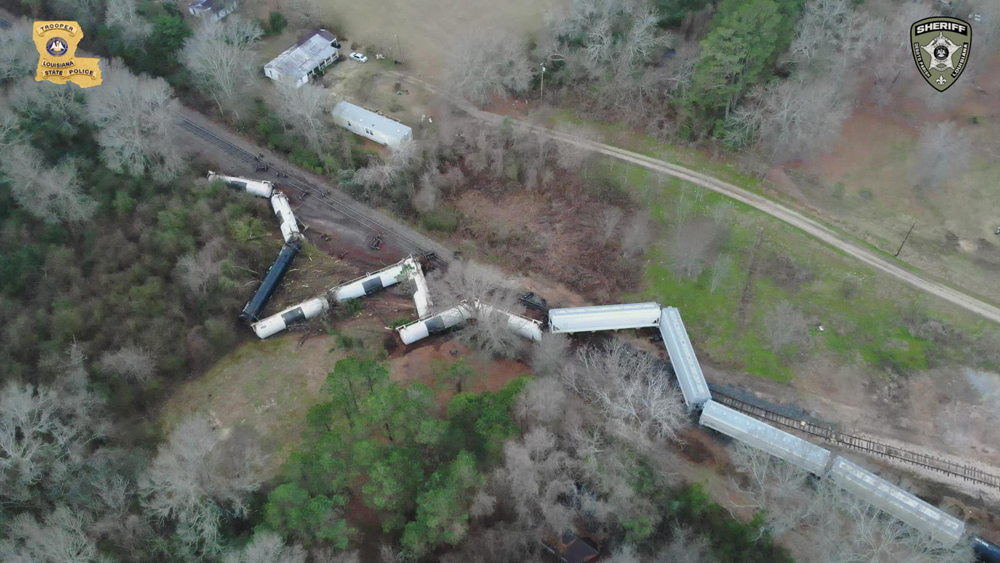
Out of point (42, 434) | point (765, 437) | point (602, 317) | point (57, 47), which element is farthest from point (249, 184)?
point (765, 437)

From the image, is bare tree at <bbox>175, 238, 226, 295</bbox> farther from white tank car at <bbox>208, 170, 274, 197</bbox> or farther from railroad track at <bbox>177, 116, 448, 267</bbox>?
railroad track at <bbox>177, 116, 448, 267</bbox>

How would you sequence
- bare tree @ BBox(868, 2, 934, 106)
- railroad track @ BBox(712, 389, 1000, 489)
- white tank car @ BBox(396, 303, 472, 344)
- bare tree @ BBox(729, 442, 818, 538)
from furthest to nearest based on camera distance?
bare tree @ BBox(868, 2, 934, 106), white tank car @ BBox(396, 303, 472, 344), railroad track @ BBox(712, 389, 1000, 489), bare tree @ BBox(729, 442, 818, 538)

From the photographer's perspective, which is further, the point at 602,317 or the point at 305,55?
the point at 305,55

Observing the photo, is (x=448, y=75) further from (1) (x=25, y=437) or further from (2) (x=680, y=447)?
(1) (x=25, y=437)

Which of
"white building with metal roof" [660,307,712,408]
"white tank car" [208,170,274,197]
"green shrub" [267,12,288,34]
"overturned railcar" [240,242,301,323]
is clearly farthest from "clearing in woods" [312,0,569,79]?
"white building with metal roof" [660,307,712,408]

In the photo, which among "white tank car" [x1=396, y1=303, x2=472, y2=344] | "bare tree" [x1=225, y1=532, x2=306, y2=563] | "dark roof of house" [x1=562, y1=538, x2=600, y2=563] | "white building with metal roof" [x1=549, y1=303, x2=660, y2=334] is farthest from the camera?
"white tank car" [x1=396, y1=303, x2=472, y2=344]

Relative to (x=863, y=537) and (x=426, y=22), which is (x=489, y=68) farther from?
(x=863, y=537)

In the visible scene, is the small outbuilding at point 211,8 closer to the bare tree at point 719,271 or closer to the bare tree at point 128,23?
the bare tree at point 128,23
